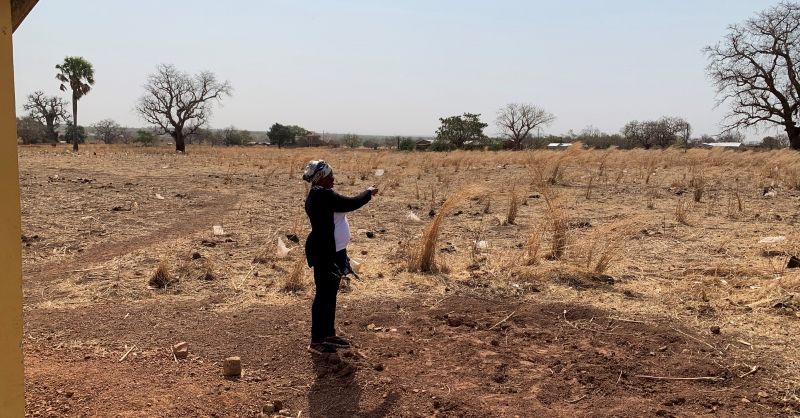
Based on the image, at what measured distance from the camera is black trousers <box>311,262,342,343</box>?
3920 millimetres

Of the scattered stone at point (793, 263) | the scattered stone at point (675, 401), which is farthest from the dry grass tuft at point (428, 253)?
the scattered stone at point (793, 263)

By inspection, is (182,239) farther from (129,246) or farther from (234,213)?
(234,213)

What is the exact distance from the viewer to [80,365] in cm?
362

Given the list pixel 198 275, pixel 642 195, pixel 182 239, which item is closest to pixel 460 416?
pixel 198 275

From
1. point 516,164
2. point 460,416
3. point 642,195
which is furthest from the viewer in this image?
point 516,164

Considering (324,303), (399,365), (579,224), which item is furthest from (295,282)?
(579,224)

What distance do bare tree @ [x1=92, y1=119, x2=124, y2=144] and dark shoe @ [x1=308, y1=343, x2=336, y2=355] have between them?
83817 mm

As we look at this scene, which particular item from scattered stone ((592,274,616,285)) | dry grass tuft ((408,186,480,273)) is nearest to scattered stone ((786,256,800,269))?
scattered stone ((592,274,616,285))

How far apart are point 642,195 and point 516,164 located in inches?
347

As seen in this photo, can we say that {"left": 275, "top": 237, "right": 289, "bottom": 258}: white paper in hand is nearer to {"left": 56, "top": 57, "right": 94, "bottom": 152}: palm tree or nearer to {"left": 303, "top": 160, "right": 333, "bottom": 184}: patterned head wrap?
{"left": 303, "top": 160, "right": 333, "bottom": 184}: patterned head wrap

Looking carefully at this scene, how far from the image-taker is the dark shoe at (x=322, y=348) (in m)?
3.82

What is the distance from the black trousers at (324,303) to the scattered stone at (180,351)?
2.76ft

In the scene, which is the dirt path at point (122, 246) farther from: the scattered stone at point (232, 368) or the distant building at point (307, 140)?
the distant building at point (307, 140)

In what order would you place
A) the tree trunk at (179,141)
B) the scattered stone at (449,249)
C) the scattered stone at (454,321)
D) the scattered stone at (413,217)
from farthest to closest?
the tree trunk at (179,141), the scattered stone at (413,217), the scattered stone at (449,249), the scattered stone at (454,321)
